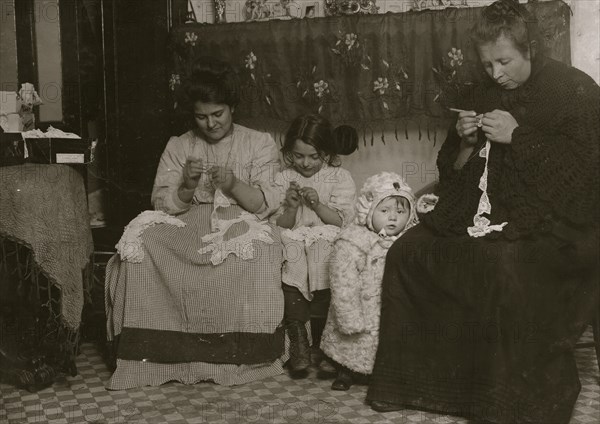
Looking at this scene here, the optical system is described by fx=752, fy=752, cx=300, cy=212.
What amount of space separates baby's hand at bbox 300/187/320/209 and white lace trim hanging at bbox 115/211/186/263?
0.54 m

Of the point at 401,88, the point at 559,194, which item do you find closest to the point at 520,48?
the point at 559,194

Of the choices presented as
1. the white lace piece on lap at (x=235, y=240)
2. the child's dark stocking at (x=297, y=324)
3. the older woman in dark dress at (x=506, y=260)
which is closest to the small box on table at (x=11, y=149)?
the white lace piece on lap at (x=235, y=240)

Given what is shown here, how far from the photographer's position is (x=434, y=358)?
277cm

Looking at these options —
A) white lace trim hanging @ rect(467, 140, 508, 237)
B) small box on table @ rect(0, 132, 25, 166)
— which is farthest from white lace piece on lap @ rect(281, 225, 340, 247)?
small box on table @ rect(0, 132, 25, 166)

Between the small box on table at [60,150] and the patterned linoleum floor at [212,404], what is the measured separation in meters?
0.93

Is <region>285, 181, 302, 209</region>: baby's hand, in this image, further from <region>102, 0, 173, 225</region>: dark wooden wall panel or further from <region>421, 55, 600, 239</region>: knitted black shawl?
<region>102, 0, 173, 225</region>: dark wooden wall panel

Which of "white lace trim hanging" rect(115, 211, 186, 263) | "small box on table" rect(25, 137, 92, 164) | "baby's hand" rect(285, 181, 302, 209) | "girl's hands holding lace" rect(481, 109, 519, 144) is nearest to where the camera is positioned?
"girl's hands holding lace" rect(481, 109, 519, 144)

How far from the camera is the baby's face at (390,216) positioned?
9.75 ft

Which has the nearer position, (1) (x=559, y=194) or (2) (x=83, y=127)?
(1) (x=559, y=194)

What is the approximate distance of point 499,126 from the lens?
2.80 m

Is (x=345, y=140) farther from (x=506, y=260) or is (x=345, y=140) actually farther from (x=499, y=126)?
(x=506, y=260)

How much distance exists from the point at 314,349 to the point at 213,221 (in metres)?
0.79

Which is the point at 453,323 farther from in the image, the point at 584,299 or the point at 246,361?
the point at 246,361

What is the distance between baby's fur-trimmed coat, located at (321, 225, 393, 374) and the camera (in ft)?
9.42
